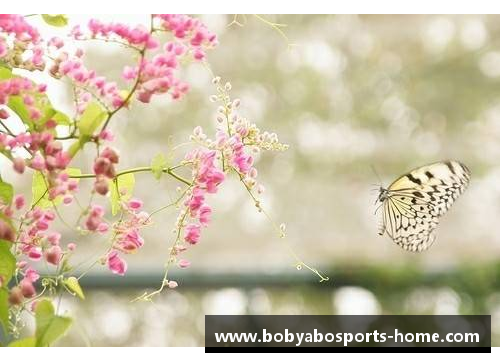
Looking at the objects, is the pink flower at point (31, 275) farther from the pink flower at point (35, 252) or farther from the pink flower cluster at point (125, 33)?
the pink flower cluster at point (125, 33)

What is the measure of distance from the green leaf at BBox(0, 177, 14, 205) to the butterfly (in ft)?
2.93

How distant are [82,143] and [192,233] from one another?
139mm

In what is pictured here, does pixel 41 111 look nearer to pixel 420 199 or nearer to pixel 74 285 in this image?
pixel 74 285

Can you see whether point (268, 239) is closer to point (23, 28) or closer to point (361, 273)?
point (361, 273)

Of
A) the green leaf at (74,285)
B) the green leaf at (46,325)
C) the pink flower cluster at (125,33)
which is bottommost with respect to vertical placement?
the green leaf at (46,325)

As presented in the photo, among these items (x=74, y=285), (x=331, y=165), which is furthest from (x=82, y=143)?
(x=331, y=165)

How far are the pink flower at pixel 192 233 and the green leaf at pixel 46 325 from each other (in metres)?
0.15

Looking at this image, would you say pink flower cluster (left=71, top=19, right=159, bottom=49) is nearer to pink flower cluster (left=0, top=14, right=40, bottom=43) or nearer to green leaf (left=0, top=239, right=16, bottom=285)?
pink flower cluster (left=0, top=14, right=40, bottom=43)

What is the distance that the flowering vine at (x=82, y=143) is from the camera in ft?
1.83

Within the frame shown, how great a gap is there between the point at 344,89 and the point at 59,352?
3985 millimetres

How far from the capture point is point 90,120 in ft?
1.83

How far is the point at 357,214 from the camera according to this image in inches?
183

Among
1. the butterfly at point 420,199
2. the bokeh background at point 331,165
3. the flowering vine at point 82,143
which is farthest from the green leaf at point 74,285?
the bokeh background at point 331,165

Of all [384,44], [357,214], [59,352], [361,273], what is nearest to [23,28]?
[59,352]
